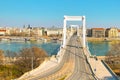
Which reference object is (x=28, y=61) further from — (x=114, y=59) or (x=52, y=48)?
(x=52, y=48)

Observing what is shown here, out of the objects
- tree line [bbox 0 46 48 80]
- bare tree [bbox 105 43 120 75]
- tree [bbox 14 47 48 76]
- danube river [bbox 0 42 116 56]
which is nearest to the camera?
tree line [bbox 0 46 48 80]

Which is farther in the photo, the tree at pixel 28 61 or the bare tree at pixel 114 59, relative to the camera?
the bare tree at pixel 114 59

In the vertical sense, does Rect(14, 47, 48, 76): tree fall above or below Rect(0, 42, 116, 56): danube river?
above

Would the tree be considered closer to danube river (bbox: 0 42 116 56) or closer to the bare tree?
the bare tree

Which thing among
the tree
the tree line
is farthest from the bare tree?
the tree

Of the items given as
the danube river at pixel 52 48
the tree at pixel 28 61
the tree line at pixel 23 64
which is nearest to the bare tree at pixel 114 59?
the tree line at pixel 23 64

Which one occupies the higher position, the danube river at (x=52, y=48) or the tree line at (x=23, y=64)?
the tree line at (x=23, y=64)

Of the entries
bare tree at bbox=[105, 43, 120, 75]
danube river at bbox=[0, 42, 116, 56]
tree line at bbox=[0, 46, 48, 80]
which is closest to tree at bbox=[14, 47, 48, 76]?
tree line at bbox=[0, 46, 48, 80]

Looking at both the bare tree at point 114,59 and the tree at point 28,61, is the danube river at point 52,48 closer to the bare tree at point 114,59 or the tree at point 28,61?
the bare tree at point 114,59

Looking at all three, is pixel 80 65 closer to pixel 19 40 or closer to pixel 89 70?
pixel 89 70

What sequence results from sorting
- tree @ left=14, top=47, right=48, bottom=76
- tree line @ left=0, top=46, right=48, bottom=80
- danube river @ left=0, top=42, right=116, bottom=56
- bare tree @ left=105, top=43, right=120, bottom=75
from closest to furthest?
tree line @ left=0, top=46, right=48, bottom=80, tree @ left=14, top=47, right=48, bottom=76, bare tree @ left=105, top=43, right=120, bottom=75, danube river @ left=0, top=42, right=116, bottom=56

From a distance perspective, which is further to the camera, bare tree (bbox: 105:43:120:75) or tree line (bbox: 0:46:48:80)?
bare tree (bbox: 105:43:120:75)
